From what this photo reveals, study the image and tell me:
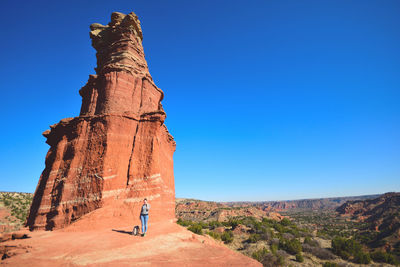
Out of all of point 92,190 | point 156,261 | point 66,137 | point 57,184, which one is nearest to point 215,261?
point 156,261

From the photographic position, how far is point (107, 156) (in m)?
12.1

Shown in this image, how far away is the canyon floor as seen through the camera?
18.6ft

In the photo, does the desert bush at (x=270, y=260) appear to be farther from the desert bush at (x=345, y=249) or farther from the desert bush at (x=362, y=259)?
the desert bush at (x=362, y=259)

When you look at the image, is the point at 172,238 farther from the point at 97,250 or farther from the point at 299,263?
the point at 299,263

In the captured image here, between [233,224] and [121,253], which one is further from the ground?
[121,253]

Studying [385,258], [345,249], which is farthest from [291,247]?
[385,258]

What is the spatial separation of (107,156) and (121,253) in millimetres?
7216

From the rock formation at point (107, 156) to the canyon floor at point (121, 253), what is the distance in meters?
3.61

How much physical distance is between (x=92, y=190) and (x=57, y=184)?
10.4ft

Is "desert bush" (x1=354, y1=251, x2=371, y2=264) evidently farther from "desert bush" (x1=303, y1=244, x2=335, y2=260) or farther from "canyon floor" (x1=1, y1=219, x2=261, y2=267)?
"canyon floor" (x1=1, y1=219, x2=261, y2=267)

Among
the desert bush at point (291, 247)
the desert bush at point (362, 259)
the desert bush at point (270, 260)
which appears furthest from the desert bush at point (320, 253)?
the desert bush at point (270, 260)

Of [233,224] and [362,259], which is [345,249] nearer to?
[362,259]

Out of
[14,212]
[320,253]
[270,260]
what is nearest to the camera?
[270,260]

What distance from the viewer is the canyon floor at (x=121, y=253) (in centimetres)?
568
